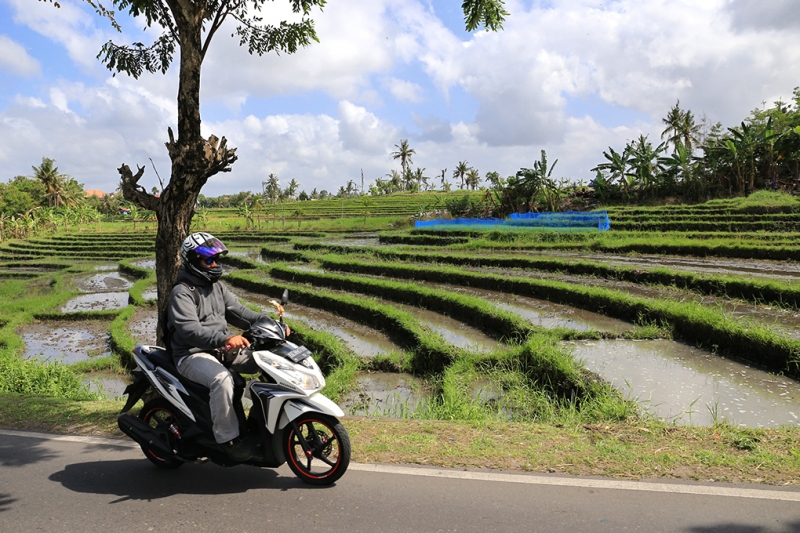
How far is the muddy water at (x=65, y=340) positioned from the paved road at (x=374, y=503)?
8.79 m

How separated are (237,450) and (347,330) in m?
9.21

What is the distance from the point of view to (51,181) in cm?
6228

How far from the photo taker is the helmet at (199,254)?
4105 mm

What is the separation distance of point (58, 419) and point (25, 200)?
62.7 metres

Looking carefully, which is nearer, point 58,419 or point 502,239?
point 58,419

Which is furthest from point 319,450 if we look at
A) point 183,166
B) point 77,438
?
point 183,166

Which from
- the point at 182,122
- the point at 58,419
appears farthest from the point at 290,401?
the point at 182,122

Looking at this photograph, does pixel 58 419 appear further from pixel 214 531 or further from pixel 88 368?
pixel 88 368

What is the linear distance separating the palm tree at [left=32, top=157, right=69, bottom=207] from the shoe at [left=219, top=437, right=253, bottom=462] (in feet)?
229

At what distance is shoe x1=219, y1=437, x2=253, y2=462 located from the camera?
150 inches

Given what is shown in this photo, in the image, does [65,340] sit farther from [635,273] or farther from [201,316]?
[635,273]

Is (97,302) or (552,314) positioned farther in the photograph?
(97,302)

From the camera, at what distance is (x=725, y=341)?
28.6ft

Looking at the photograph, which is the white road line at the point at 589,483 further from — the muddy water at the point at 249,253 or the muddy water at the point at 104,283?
the muddy water at the point at 249,253
